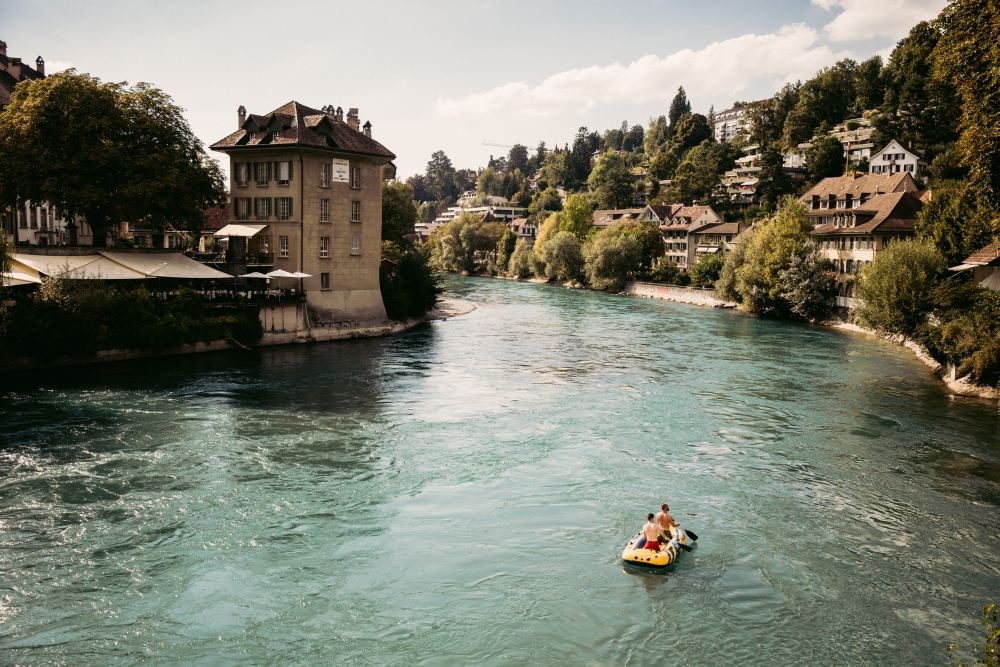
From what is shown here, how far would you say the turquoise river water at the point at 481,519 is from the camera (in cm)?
1318

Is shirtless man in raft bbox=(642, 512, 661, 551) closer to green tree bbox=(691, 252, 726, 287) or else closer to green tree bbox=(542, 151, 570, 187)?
green tree bbox=(691, 252, 726, 287)

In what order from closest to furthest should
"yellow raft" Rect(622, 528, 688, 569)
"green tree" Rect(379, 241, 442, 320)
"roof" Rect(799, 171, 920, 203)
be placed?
1. "yellow raft" Rect(622, 528, 688, 569)
2. "green tree" Rect(379, 241, 442, 320)
3. "roof" Rect(799, 171, 920, 203)

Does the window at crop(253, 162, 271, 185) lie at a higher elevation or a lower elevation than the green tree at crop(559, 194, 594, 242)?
lower

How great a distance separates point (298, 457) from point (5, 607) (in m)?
9.09

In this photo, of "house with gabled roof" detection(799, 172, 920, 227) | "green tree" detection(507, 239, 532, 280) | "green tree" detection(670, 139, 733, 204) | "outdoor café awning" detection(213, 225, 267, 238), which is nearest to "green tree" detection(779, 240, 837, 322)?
"house with gabled roof" detection(799, 172, 920, 227)

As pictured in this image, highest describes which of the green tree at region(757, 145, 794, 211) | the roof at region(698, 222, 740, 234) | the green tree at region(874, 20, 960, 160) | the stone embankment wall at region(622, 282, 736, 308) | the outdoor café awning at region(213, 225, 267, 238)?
the green tree at region(874, 20, 960, 160)

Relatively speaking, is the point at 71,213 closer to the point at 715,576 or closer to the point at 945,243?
the point at 715,576

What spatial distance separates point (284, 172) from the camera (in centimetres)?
4450

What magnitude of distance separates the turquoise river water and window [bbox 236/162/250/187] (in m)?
15.7

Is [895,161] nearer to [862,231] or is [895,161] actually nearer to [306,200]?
[862,231]

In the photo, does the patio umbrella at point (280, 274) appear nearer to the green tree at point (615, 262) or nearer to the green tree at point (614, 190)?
the green tree at point (615, 262)

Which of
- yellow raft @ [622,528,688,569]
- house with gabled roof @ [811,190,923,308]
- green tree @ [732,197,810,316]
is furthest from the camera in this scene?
green tree @ [732,197,810,316]

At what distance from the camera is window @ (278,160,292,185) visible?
44375mm

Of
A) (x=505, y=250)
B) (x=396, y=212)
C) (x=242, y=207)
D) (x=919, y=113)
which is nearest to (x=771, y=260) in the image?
(x=396, y=212)
